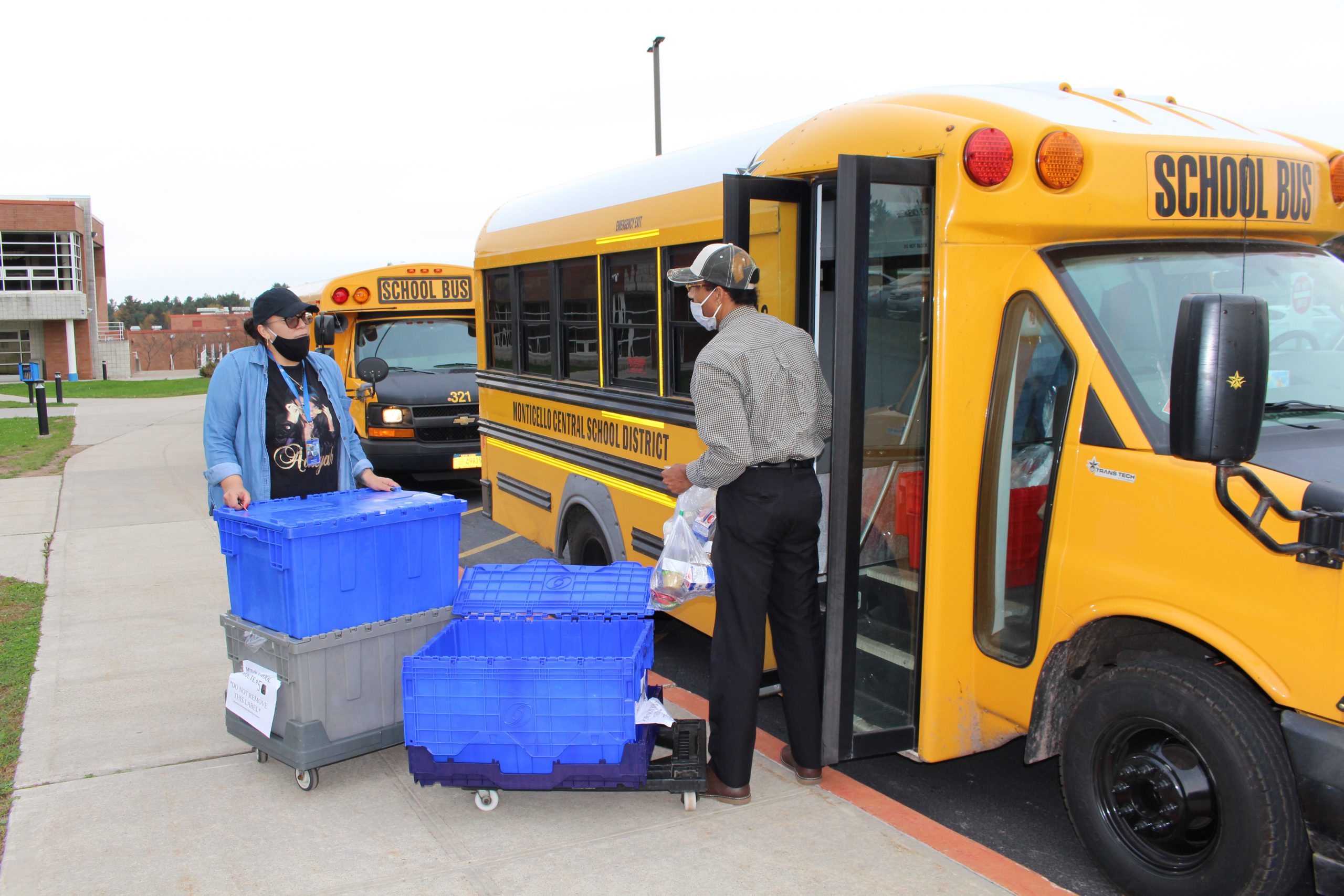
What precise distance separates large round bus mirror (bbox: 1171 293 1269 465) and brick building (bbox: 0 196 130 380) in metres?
53.0

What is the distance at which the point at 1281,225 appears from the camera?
349cm

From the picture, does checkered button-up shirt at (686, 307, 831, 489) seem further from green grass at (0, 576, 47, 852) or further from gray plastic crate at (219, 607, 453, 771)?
green grass at (0, 576, 47, 852)

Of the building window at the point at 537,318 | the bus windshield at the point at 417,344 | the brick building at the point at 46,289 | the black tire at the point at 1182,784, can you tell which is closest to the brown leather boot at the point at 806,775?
the black tire at the point at 1182,784

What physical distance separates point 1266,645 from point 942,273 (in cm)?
149

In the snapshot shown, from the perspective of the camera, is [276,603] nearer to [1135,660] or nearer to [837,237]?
[837,237]

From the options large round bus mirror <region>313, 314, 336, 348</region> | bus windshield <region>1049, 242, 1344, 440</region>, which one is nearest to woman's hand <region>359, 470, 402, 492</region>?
bus windshield <region>1049, 242, 1344, 440</region>

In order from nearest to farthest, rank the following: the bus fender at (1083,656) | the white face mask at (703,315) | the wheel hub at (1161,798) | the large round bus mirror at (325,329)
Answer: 1. the wheel hub at (1161,798)
2. the bus fender at (1083,656)
3. the white face mask at (703,315)
4. the large round bus mirror at (325,329)

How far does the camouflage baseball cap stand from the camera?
3.67 meters

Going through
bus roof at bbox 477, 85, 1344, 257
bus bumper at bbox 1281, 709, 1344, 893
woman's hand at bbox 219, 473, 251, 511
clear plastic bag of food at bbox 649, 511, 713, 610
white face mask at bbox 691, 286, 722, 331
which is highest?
bus roof at bbox 477, 85, 1344, 257

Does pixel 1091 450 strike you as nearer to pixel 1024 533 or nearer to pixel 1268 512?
pixel 1024 533

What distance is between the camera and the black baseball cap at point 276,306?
14.2ft

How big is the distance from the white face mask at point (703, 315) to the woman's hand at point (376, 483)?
167 cm

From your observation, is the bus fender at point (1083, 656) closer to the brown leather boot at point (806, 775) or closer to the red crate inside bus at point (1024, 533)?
the red crate inside bus at point (1024, 533)

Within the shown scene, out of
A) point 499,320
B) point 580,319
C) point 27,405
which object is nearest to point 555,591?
point 580,319
